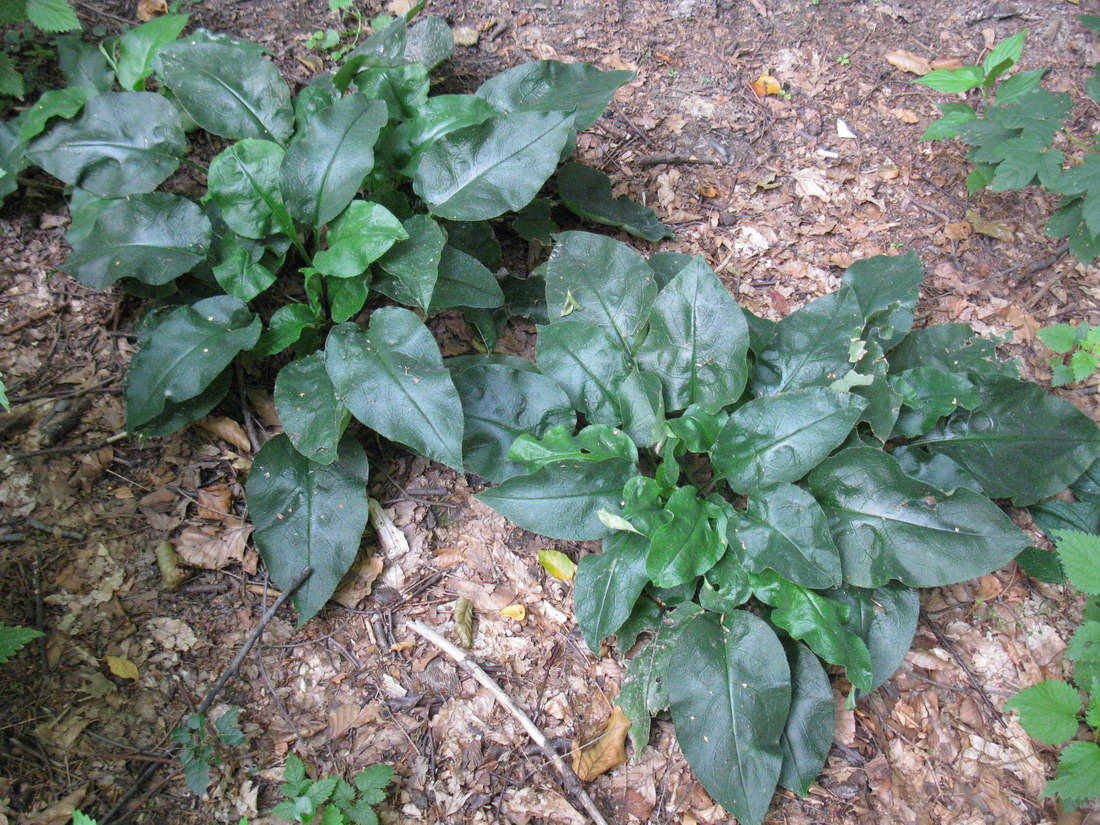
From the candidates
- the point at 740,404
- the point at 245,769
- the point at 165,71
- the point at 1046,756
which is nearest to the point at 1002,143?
the point at 740,404

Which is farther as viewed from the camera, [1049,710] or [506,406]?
[506,406]

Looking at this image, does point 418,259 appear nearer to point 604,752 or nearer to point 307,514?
point 307,514

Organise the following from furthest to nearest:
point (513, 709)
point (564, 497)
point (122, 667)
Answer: point (564, 497), point (513, 709), point (122, 667)

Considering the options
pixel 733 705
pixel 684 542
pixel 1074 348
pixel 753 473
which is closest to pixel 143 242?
pixel 684 542

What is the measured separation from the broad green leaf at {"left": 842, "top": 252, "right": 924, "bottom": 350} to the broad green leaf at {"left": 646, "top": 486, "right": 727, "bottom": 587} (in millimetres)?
1051

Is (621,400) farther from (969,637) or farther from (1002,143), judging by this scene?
(1002,143)

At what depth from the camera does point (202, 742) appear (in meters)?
2.12

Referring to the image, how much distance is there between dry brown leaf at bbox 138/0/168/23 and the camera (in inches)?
133

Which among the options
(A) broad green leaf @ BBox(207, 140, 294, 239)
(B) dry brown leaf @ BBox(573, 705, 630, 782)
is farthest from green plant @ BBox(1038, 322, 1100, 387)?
(A) broad green leaf @ BBox(207, 140, 294, 239)

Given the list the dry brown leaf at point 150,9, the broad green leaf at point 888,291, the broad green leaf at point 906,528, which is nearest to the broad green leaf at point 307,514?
the broad green leaf at point 906,528

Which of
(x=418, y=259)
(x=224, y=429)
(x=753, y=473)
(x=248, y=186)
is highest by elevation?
(x=248, y=186)

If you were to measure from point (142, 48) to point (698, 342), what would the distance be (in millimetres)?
2729

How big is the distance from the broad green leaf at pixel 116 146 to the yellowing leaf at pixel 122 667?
69.9 inches

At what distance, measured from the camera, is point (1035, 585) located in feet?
8.82
